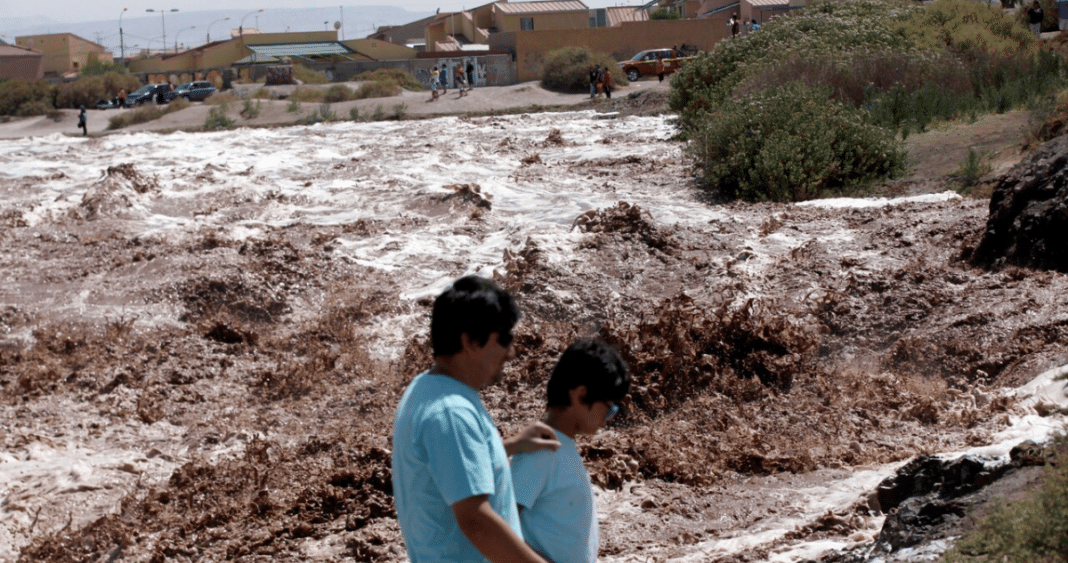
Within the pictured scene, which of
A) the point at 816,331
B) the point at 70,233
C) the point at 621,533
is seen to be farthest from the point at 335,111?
the point at 621,533

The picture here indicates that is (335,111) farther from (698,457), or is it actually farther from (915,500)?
(915,500)

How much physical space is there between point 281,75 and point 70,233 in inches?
1347

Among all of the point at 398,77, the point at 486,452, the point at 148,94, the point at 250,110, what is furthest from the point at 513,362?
the point at 148,94

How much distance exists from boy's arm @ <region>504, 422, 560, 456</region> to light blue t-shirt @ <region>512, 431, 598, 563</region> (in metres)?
0.03

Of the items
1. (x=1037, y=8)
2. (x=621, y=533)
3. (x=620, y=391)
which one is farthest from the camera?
(x=1037, y=8)

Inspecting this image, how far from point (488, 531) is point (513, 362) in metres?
5.54

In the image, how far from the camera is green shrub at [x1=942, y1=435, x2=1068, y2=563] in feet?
8.50

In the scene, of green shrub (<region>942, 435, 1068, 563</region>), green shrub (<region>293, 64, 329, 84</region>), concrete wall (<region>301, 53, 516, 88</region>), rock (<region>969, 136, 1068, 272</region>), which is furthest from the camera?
green shrub (<region>293, 64, 329, 84</region>)

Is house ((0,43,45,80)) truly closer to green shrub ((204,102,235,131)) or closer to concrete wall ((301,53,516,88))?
concrete wall ((301,53,516,88))

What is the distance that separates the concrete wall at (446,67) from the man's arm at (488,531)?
41012 millimetres

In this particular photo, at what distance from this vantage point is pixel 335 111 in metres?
30.1

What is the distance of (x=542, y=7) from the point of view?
191 feet

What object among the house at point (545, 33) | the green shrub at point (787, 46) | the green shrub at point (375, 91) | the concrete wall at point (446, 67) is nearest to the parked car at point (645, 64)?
the house at point (545, 33)

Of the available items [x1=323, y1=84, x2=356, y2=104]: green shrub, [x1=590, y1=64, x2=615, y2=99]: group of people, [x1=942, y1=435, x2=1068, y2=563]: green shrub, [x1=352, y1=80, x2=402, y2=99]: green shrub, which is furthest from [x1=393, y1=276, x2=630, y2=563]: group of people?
[x1=352, y1=80, x2=402, y2=99]: green shrub
